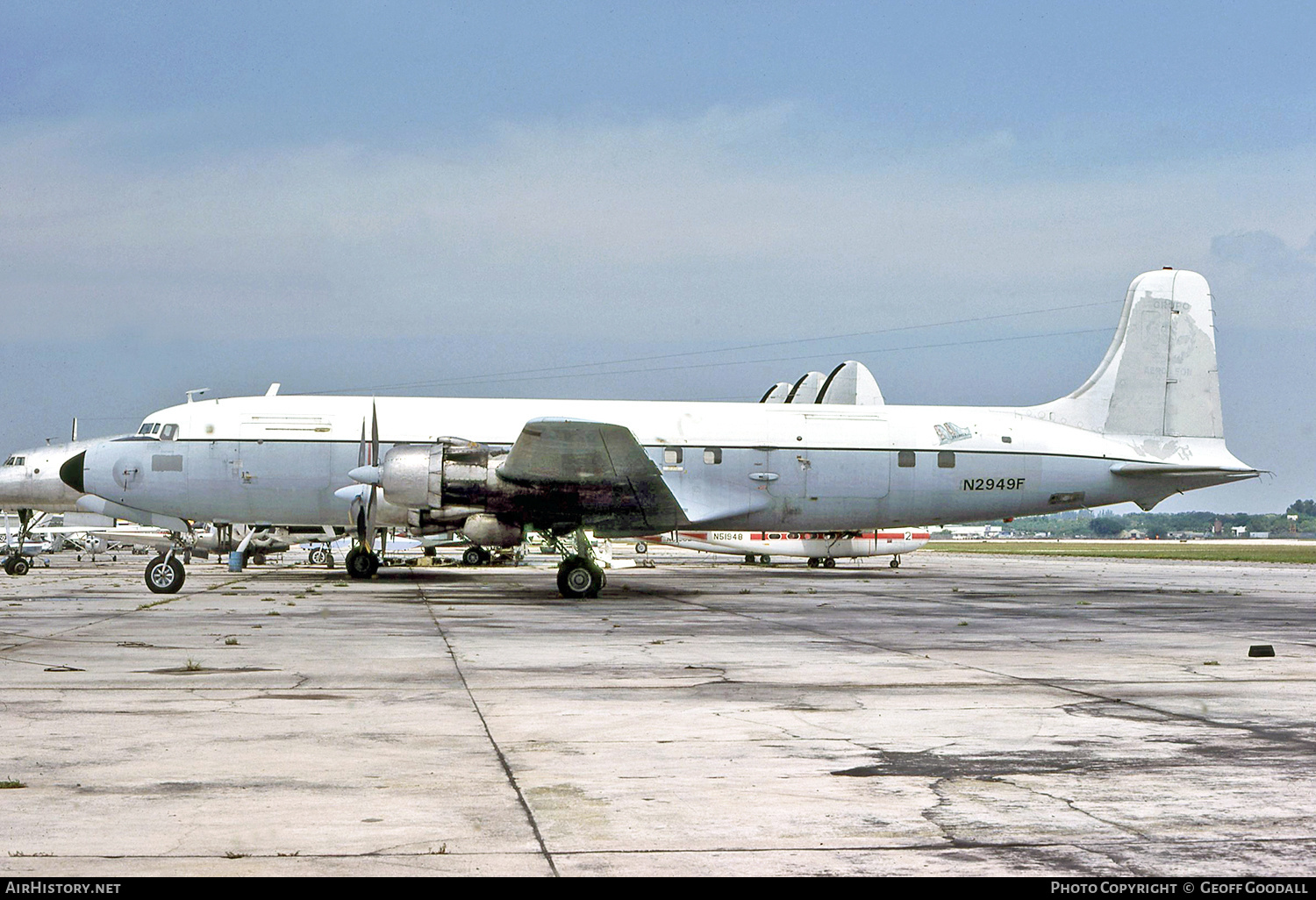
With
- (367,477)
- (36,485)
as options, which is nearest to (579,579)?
(367,477)

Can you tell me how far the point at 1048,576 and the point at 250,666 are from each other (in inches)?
1235

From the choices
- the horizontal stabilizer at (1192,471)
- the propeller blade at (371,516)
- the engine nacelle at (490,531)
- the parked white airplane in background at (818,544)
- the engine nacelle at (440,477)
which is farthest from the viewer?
the parked white airplane in background at (818,544)

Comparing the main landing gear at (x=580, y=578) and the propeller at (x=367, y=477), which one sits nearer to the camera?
the main landing gear at (x=580, y=578)

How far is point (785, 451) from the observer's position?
2831 centimetres

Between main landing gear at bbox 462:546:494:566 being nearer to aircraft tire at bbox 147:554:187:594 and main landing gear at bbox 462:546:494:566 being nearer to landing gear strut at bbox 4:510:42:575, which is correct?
landing gear strut at bbox 4:510:42:575

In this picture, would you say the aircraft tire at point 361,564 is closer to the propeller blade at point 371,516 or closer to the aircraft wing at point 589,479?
the propeller blade at point 371,516

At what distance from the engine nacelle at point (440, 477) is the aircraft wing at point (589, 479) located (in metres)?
0.62

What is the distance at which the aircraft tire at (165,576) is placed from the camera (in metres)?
25.1

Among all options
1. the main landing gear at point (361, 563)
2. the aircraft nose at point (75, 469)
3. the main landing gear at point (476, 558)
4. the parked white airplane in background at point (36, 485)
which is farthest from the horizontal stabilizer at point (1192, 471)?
the parked white airplane in background at point (36, 485)

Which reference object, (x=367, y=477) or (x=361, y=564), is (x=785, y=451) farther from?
(x=361, y=564)

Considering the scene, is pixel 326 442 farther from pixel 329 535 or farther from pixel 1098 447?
pixel 1098 447

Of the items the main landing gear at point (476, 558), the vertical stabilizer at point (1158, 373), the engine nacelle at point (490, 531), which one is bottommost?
the main landing gear at point (476, 558)

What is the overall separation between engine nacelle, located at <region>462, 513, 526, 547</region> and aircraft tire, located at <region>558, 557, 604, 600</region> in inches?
65.5

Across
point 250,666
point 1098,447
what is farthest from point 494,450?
point 1098,447
